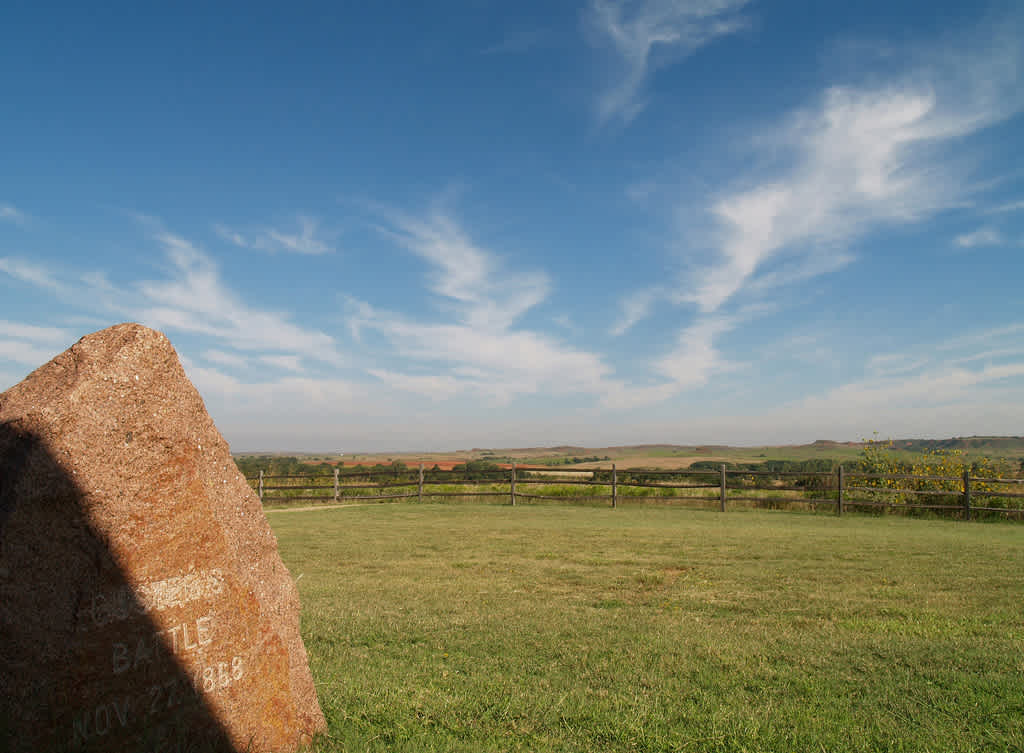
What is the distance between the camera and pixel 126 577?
2574 millimetres

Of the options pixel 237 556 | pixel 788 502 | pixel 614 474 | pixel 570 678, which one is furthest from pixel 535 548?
pixel 788 502

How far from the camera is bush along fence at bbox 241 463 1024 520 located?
62.8 feet

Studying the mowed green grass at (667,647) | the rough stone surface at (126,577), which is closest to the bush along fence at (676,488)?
the mowed green grass at (667,647)

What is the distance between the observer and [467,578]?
8133 millimetres

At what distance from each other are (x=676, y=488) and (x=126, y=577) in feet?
73.9

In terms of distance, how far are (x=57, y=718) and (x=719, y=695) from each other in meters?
3.44

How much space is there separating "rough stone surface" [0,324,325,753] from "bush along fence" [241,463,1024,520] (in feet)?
63.8

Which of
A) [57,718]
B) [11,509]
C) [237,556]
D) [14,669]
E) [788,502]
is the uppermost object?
[11,509]

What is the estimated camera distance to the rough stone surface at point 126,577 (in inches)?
93.5

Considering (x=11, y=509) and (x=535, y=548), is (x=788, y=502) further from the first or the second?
(x=11, y=509)

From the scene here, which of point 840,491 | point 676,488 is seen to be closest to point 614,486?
point 676,488

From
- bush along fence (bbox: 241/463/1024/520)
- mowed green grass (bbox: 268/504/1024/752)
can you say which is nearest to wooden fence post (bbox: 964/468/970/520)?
bush along fence (bbox: 241/463/1024/520)

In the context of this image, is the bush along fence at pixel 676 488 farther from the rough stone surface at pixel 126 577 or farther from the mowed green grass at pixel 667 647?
the rough stone surface at pixel 126 577

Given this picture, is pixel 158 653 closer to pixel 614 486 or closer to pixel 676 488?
pixel 614 486
